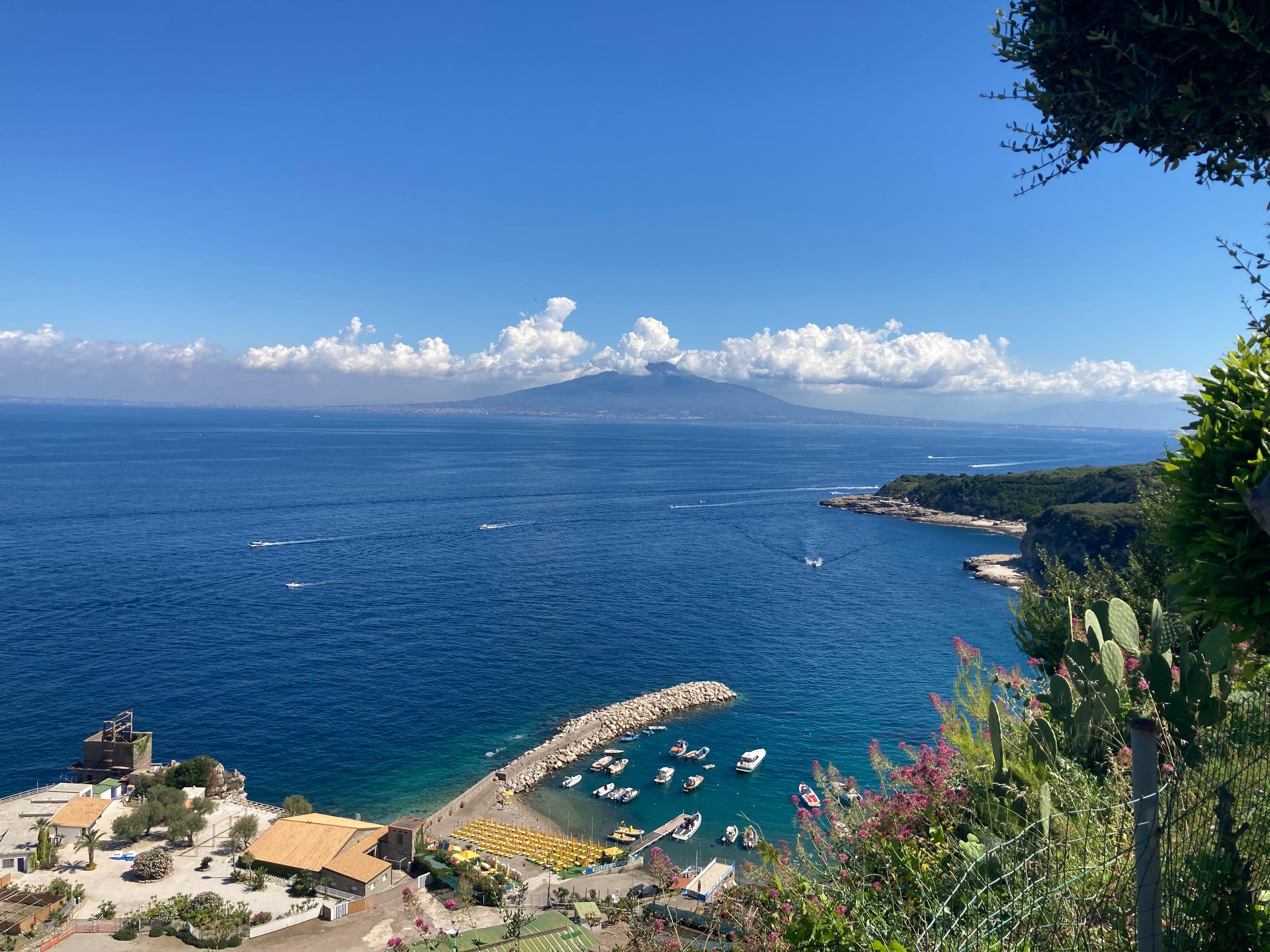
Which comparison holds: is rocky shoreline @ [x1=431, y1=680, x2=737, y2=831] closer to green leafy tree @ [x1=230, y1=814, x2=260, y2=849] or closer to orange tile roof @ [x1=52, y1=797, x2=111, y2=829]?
green leafy tree @ [x1=230, y1=814, x2=260, y2=849]

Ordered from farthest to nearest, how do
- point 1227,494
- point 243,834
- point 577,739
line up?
1. point 577,739
2. point 243,834
3. point 1227,494

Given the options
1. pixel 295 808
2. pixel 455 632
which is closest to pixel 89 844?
pixel 295 808

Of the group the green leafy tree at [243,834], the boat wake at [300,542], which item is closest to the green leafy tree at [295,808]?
the green leafy tree at [243,834]

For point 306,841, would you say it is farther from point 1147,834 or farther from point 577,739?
point 1147,834

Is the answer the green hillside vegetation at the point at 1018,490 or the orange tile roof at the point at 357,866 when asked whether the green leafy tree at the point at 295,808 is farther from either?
the green hillside vegetation at the point at 1018,490

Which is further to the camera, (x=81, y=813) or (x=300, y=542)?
(x=300, y=542)

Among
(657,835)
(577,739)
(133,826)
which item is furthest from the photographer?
(577,739)

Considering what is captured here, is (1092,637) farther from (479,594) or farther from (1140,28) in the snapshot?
(479,594)
